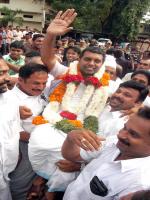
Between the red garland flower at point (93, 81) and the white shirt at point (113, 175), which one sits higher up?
the red garland flower at point (93, 81)

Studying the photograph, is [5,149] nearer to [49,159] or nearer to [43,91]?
[49,159]

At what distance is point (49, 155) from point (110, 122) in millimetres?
585

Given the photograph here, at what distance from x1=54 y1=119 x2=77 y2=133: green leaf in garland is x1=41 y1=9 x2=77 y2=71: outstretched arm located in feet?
2.80

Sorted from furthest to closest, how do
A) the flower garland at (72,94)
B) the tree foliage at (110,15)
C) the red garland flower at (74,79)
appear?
the tree foliage at (110,15) → the red garland flower at (74,79) → the flower garland at (72,94)

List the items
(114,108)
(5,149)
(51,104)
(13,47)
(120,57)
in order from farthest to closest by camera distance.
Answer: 1. (120,57)
2. (13,47)
3. (51,104)
4. (114,108)
5. (5,149)

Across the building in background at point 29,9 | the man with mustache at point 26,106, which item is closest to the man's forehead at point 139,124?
the man with mustache at point 26,106

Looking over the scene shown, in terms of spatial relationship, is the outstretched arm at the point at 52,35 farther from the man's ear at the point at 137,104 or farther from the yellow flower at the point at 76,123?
the man's ear at the point at 137,104

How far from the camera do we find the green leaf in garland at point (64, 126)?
294 centimetres

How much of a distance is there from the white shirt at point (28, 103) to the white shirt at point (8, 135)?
280 mm

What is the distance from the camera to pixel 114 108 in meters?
3.08

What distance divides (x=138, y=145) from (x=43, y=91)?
1726mm

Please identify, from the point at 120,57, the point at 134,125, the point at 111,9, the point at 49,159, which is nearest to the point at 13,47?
the point at 120,57

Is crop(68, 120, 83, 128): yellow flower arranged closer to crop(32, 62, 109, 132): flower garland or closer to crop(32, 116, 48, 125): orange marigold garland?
crop(32, 62, 109, 132): flower garland

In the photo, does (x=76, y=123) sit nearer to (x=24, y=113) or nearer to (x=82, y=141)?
(x=24, y=113)
